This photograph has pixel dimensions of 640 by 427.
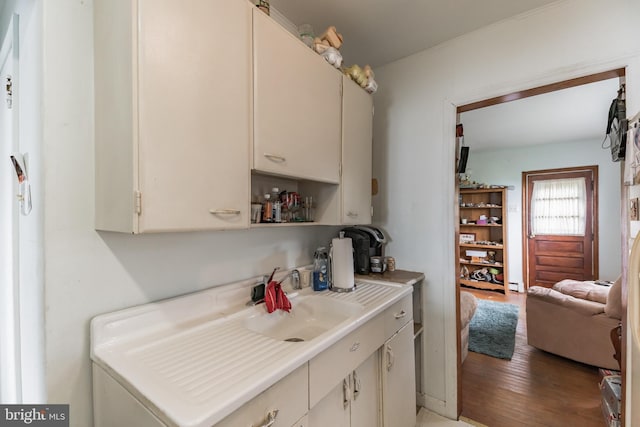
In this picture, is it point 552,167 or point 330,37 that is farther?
point 552,167

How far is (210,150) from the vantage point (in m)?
0.93

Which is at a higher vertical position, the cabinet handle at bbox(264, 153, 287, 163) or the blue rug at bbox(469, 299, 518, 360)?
the cabinet handle at bbox(264, 153, 287, 163)

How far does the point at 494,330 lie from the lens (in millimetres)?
3182

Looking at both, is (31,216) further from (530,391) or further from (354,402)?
(530,391)

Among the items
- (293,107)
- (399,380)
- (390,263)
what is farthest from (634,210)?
(293,107)

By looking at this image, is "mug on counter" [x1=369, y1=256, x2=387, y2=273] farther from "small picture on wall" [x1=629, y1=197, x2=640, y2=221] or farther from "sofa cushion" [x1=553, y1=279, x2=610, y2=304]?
"sofa cushion" [x1=553, y1=279, x2=610, y2=304]

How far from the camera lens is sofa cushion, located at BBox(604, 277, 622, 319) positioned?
207 cm

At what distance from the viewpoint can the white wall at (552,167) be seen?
159 inches

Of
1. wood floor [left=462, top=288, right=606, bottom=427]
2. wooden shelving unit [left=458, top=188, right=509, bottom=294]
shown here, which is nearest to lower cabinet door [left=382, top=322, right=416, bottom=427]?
wood floor [left=462, top=288, right=606, bottom=427]

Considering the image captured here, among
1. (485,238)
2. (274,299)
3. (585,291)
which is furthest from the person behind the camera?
(485,238)

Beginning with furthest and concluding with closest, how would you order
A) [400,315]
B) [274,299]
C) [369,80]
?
1. [369,80]
2. [400,315]
3. [274,299]

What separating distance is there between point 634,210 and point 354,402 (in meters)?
1.50

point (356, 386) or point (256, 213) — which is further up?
point (256, 213)

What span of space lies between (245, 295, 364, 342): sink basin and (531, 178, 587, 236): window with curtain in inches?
192
